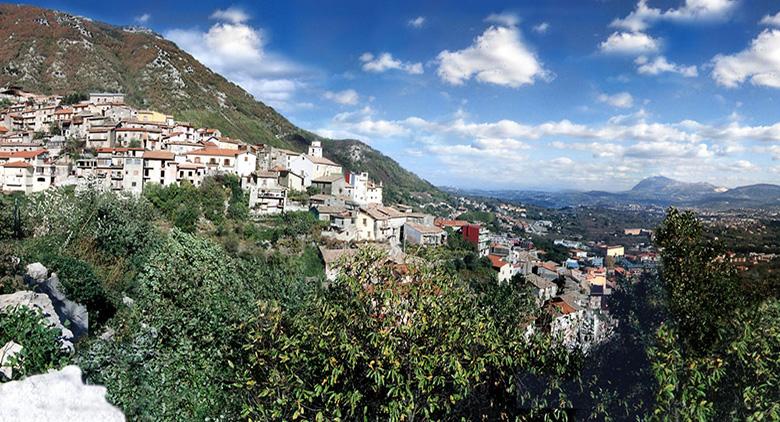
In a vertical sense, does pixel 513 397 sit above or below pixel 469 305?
below

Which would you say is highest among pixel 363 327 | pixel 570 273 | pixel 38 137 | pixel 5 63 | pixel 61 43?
pixel 61 43

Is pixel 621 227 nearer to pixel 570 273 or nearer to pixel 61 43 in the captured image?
pixel 570 273

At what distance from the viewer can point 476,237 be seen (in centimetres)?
6359

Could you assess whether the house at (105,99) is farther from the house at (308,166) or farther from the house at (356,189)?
the house at (356,189)

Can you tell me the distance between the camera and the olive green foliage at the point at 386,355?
6.21 meters

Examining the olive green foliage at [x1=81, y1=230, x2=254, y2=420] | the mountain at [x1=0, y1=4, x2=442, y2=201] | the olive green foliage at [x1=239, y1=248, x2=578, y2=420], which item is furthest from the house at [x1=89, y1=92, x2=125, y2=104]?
the olive green foliage at [x1=239, y1=248, x2=578, y2=420]

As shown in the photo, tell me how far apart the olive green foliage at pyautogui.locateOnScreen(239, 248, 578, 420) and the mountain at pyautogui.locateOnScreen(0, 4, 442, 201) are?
81.9 m

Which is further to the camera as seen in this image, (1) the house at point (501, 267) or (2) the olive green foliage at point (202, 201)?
(1) the house at point (501, 267)

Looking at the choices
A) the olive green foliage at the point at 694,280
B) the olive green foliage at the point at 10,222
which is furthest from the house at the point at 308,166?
the olive green foliage at the point at 694,280

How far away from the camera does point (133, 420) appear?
6.08m

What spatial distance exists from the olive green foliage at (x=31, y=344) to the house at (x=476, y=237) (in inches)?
2304

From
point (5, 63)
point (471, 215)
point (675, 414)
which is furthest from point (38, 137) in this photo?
point (471, 215)

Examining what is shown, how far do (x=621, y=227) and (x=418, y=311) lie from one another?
188 metres

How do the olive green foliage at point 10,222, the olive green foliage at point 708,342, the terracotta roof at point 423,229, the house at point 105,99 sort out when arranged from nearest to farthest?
the olive green foliage at point 708,342 → the olive green foliage at point 10,222 → the terracotta roof at point 423,229 → the house at point 105,99
